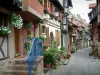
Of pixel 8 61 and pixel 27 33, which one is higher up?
pixel 27 33

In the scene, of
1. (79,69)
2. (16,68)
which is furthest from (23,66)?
(79,69)

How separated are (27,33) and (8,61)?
17.0 ft

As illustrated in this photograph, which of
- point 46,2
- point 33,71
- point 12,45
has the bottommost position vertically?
point 33,71

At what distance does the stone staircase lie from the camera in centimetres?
1116

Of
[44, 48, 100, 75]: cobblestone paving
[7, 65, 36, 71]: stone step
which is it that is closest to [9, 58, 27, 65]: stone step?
[7, 65, 36, 71]: stone step

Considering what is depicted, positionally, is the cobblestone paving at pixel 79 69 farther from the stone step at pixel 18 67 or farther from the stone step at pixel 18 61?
the stone step at pixel 18 67

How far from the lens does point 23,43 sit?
15078 millimetres

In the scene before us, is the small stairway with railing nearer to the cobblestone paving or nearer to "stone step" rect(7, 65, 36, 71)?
"stone step" rect(7, 65, 36, 71)

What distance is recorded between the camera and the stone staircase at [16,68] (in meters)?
11.2

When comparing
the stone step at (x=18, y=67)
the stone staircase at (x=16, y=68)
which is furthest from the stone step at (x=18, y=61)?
the stone step at (x=18, y=67)

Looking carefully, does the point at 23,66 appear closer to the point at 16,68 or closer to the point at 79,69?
the point at 16,68

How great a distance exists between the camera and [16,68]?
1158 centimetres

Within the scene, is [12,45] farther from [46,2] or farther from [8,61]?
[46,2]

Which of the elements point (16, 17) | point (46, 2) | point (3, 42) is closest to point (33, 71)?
point (3, 42)
